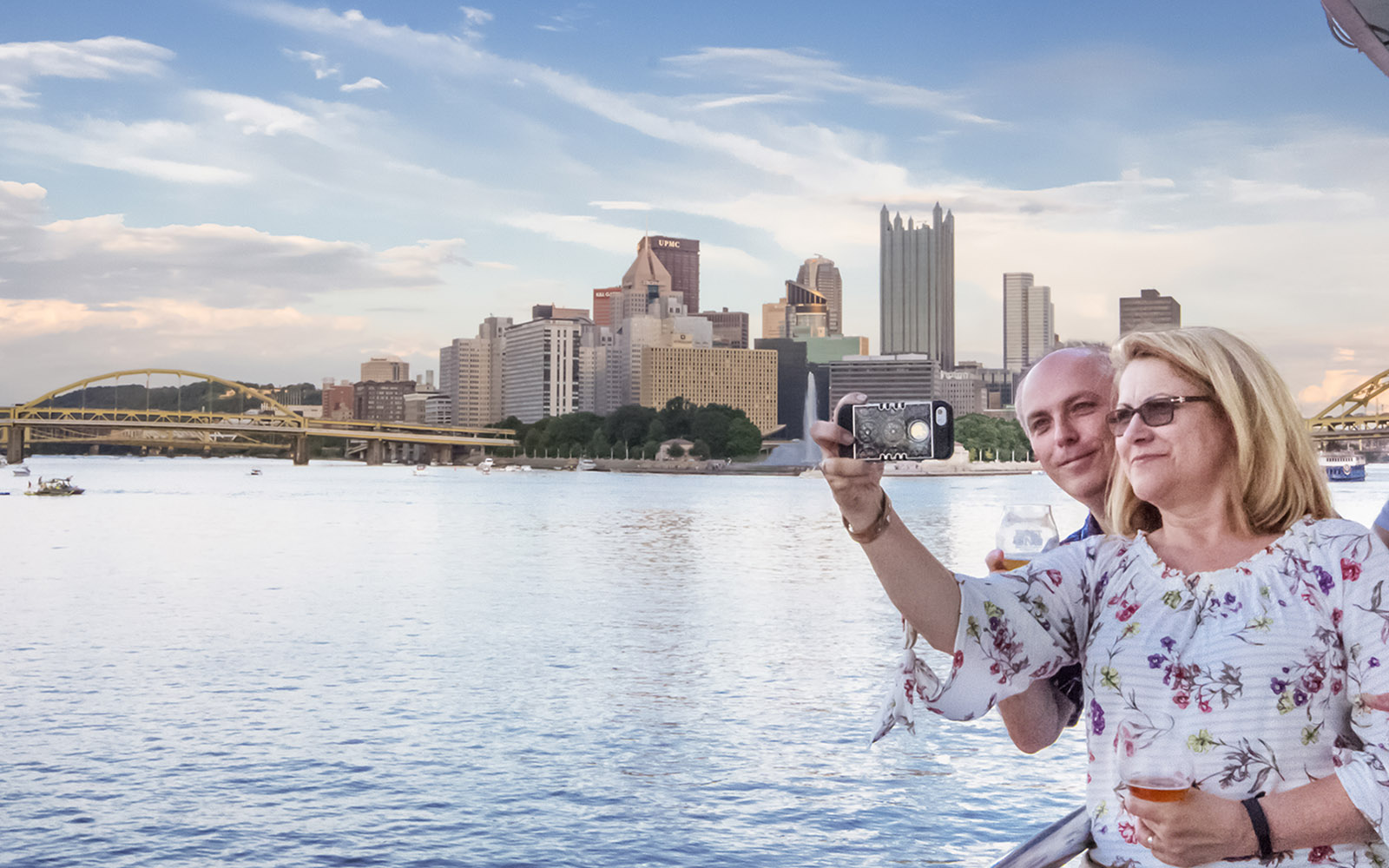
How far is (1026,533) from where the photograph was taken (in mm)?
2746

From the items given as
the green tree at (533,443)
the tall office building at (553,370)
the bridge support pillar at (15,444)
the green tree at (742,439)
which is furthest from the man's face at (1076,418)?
the tall office building at (553,370)

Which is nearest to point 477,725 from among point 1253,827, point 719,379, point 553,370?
point 1253,827

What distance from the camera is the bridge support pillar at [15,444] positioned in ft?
285

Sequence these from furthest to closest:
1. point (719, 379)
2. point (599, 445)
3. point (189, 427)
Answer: point (719, 379), point (599, 445), point (189, 427)

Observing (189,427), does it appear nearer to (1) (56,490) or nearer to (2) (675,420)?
(1) (56,490)

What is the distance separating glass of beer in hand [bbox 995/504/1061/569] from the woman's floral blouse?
0.70 meters

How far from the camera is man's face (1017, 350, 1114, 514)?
2.32 m

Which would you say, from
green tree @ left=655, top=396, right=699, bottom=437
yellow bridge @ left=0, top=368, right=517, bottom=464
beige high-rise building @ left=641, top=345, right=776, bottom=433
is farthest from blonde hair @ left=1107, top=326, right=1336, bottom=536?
beige high-rise building @ left=641, top=345, right=776, bottom=433

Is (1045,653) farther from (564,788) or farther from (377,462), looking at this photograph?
(377,462)

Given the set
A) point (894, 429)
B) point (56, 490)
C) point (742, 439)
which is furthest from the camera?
point (742, 439)

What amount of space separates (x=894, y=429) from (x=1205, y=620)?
1.83ft

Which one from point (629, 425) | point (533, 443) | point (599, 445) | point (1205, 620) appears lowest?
point (599, 445)

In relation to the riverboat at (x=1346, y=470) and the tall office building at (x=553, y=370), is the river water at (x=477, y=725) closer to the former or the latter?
the riverboat at (x=1346, y=470)

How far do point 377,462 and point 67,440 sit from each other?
2915 cm
